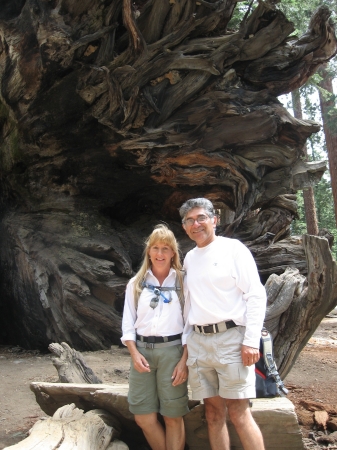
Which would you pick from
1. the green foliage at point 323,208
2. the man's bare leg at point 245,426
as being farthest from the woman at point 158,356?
the green foliage at point 323,208

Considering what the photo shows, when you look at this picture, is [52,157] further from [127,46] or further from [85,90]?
[127,46]

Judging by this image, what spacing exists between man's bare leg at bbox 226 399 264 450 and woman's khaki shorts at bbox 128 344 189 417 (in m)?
0.39

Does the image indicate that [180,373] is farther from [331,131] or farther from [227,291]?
[331,131]

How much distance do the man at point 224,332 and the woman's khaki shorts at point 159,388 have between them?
0.54 ft

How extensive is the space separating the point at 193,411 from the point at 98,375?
8.91 ft

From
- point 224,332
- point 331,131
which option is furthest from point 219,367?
point 331,131

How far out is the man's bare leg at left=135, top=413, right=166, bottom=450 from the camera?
10.4 feet

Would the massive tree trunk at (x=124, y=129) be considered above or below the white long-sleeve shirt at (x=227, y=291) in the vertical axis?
above

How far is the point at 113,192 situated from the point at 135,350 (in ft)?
20.9

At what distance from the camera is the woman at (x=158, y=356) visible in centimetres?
312

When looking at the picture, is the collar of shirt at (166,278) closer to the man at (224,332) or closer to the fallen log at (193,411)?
the man at (224,332)

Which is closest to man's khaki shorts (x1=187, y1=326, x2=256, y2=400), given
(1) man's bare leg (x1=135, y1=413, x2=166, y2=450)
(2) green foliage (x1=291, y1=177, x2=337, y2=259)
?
(1) man's bare leg (x1=135, y1=413, x2=166, y2=450)

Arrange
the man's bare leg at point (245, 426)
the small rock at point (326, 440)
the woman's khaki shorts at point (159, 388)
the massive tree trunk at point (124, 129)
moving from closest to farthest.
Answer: the man's bare leg at point (245, 426) → the woman's khaki shorts at point (159, 388) → the small rock at point (326, 440) → the massive tree trunk at point (124, 129)

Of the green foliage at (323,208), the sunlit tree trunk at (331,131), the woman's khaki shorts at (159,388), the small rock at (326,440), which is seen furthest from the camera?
the green foliage at (323,208)
